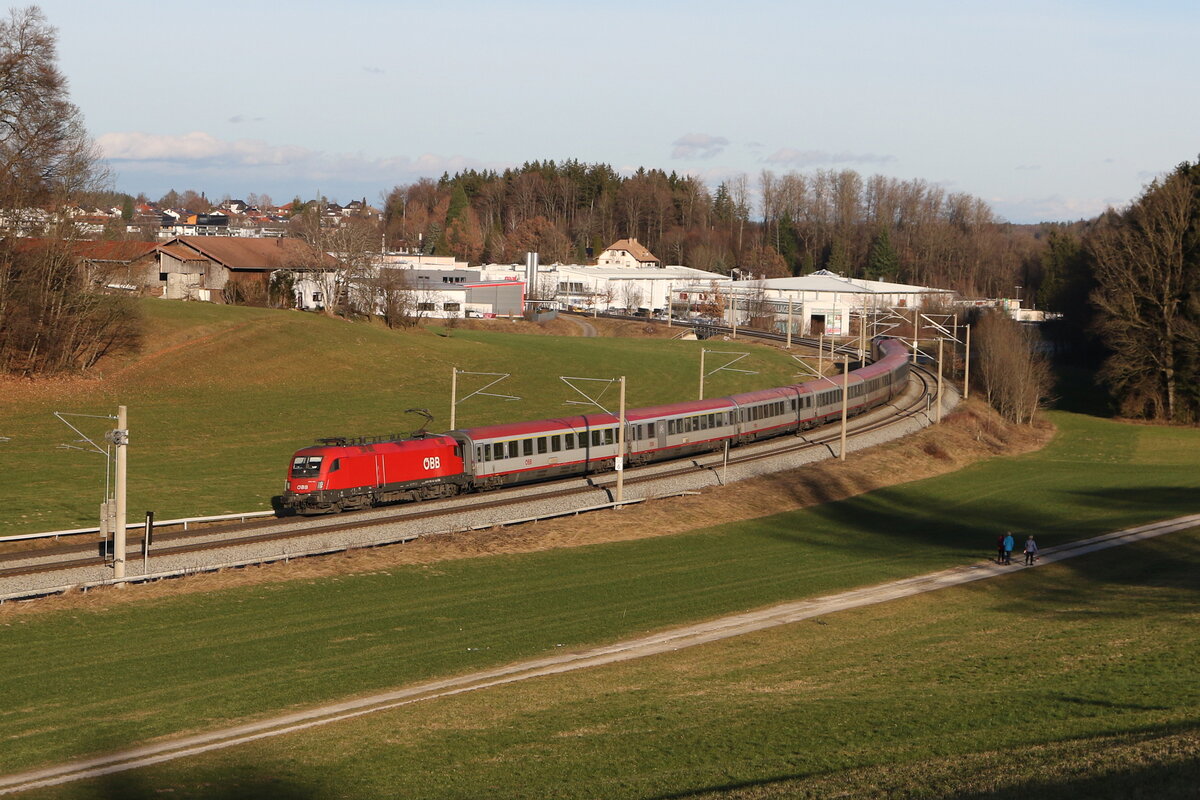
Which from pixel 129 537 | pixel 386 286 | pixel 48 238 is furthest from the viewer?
pixel 386 286

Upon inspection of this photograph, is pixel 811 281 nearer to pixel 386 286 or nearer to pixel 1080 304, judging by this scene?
pixel 1080 304

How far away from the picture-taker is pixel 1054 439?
85.3 m

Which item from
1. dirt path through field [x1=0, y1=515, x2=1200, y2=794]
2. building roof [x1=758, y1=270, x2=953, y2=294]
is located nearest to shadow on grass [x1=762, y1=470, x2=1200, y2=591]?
dirt path through field [x1=0, y1=515, x2=1200, y2=794]

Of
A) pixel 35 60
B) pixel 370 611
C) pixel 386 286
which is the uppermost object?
pixel 35 60

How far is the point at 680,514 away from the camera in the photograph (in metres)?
51.9

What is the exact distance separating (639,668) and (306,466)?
21.7m

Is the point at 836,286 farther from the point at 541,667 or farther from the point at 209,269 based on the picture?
the point at 541,667

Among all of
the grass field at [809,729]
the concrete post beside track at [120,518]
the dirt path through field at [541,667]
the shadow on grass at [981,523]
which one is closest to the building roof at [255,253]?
the shadow on grass at [981,523]

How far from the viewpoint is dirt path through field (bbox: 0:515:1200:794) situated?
70.6 ft

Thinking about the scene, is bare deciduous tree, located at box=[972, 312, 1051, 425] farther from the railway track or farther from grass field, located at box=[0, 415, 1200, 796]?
grass field, located at box=[0, 415, 1200, 796]

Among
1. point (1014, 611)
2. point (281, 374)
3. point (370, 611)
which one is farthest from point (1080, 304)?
point (370, 611)

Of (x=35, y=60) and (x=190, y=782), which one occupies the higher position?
(x=35, y=60)

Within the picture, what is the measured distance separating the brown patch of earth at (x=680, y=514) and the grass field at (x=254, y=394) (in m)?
9.72

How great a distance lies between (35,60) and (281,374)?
79.6 ft
